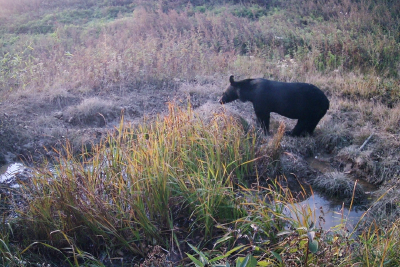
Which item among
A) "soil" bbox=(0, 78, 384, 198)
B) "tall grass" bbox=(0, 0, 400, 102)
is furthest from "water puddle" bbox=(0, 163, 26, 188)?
"tall grass" bbox=(0, 0, 400, 102)

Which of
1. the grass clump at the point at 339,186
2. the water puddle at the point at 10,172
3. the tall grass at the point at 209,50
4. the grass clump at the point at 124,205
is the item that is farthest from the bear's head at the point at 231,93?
the water puddle at the point at 10,172

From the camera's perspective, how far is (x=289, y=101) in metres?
6.43

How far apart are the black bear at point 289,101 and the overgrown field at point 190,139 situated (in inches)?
14.6

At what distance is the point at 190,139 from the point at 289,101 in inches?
97.0

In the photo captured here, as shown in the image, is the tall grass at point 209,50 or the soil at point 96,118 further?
the tall grass at point 209,50

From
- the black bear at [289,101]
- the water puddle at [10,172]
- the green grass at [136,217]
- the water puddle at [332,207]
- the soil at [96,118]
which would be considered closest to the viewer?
the green grass at [136,217]

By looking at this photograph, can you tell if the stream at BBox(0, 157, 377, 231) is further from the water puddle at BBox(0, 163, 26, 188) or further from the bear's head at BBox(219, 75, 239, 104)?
the bear's head at BBox(219, 75, 239, 104)

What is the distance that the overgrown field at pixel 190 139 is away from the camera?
359cm

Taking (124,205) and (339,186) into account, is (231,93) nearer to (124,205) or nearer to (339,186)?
(339,186)

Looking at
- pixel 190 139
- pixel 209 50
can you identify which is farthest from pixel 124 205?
pixel 209 50

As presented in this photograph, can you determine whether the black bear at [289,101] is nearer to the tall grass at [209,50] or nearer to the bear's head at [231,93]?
the bear's head at [231,93]

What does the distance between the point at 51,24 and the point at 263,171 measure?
1367cm

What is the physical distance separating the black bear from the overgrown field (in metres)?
0.37

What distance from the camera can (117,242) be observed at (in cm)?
378
